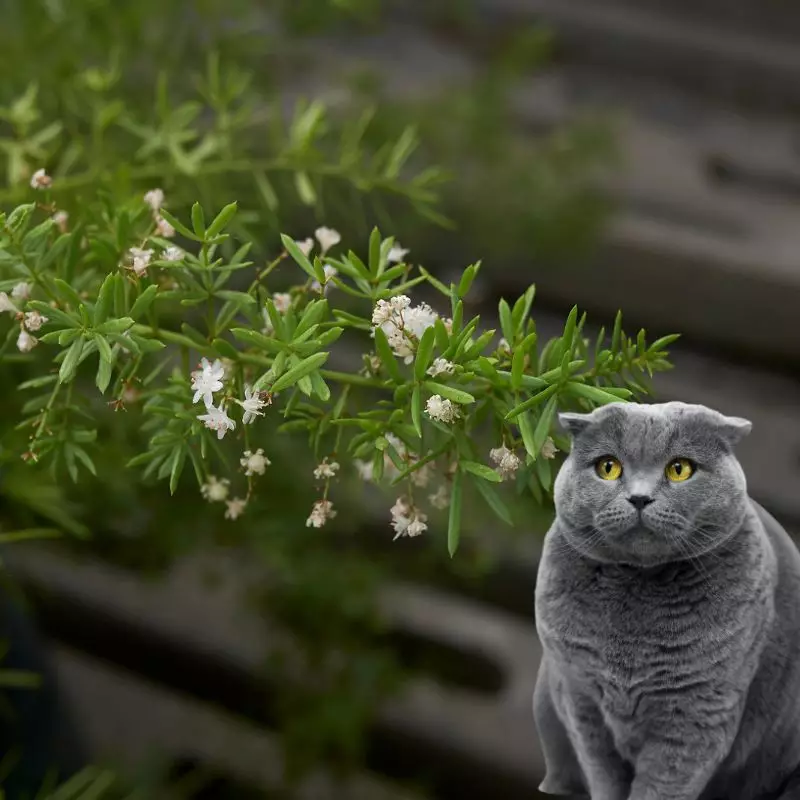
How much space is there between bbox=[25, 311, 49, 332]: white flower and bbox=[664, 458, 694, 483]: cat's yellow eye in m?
0.28

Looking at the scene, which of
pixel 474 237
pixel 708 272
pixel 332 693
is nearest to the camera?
pixel 332 693

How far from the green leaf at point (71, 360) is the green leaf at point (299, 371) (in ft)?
0.30

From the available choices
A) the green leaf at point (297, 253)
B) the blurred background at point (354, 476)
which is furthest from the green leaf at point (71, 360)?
the blurred background at point (354, 476)

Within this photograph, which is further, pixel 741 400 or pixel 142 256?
pixel 741 400

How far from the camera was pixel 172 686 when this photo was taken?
1.34 metres

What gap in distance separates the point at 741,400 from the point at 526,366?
3.00 ft

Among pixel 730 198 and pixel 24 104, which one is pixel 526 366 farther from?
pixel 730 198

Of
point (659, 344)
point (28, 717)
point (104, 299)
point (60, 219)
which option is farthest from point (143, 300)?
point (28, 717)

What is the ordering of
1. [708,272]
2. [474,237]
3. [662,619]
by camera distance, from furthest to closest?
[474,237]
[708,272]
[662,619]

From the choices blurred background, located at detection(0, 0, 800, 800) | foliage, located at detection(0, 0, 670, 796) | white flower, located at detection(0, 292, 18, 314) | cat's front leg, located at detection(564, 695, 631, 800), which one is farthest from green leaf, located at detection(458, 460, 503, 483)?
blurred background, located at detection(0, 0, 800, 800)

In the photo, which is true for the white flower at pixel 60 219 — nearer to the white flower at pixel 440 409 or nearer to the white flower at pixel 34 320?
the white flower at pixel 34 320

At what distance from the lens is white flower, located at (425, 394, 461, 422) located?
412mm

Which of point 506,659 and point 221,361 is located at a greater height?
point 221,361

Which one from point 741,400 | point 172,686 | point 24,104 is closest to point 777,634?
point 24,104
